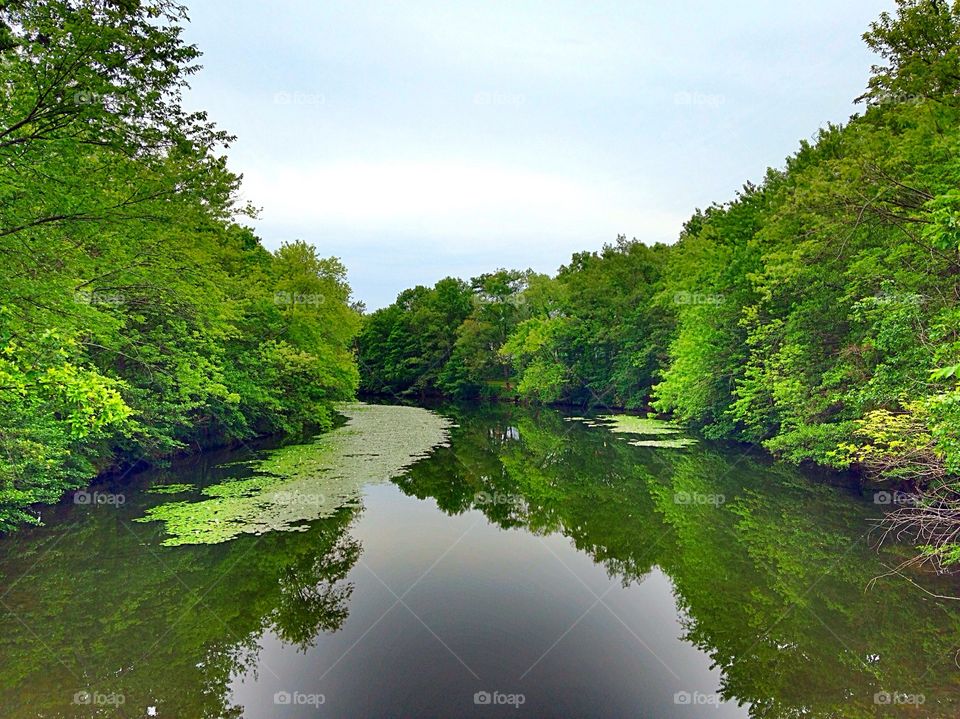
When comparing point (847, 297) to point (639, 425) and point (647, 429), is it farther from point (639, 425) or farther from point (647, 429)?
point (639, 425)

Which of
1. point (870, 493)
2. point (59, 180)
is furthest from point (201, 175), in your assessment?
point (870, 493)

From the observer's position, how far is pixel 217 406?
23.5 m

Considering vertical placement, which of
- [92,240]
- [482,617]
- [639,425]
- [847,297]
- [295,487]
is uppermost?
[92,240]

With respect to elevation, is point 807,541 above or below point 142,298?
below

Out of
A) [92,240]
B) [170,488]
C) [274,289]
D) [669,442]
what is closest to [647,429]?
[669,442]

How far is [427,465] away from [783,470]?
49.9ft

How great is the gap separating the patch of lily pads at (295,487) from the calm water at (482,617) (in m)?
0.73

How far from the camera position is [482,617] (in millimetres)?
10578

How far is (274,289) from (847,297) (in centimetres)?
2526

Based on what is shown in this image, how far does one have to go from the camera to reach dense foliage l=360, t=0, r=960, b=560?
38.7ft

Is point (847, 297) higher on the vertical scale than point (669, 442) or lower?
higher

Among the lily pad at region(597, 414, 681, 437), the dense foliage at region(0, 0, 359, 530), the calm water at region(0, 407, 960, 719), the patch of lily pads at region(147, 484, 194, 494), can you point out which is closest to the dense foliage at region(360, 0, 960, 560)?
the lily pad at region(597, 414, 681, 437)

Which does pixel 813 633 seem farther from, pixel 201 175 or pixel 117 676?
pixel 201 175

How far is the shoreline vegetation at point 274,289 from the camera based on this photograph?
9.58 m
